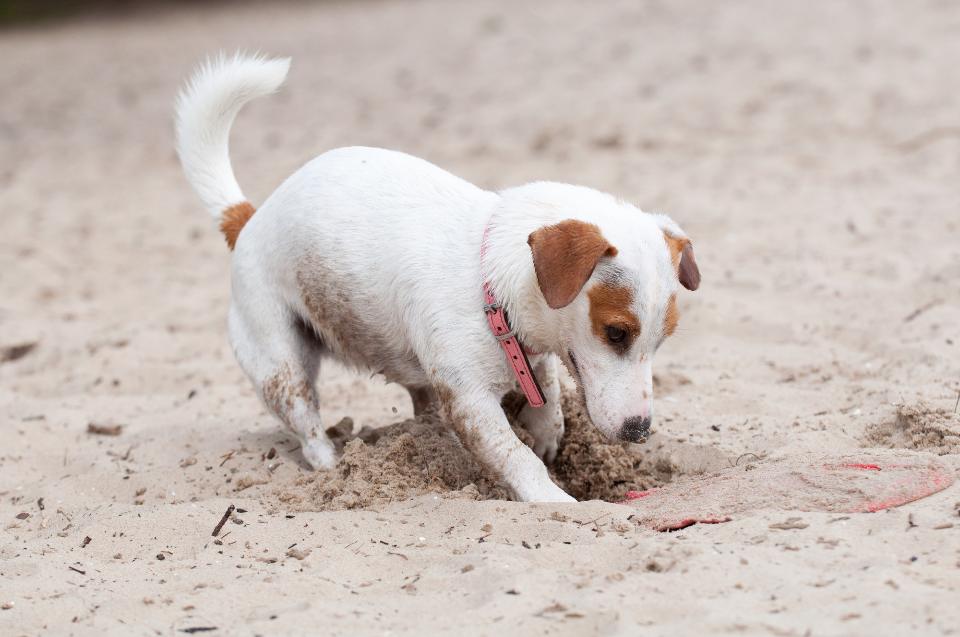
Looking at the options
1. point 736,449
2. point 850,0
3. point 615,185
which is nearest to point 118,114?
point 615,185

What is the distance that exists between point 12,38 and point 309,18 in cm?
453

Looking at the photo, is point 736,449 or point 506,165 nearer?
point 736,449

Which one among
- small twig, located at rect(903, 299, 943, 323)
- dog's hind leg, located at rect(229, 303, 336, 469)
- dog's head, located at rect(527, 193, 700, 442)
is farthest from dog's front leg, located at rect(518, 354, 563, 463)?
small twig, located at rect(903, 299, 943, 323)

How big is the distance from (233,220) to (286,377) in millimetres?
844

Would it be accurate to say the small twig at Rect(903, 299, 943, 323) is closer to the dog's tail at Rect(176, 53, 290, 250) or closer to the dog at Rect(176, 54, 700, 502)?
the dog at Rect(176, 54, 700, 502)

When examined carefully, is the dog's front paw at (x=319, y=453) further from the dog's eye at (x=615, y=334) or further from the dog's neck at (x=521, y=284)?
the dog's eye at (x=615, y=334)

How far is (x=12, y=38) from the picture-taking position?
58.5 ft

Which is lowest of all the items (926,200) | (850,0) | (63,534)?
(63,534)

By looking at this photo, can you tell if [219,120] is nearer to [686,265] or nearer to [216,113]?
[216,113]

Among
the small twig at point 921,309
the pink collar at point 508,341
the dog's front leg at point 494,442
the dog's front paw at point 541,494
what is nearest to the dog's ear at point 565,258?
the pink collar at point 508,341

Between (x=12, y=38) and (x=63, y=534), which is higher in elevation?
(x=12, y=38)

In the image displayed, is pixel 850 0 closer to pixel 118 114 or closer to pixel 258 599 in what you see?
pixel 118 114

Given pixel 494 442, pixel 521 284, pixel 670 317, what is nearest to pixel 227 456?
pixel 494 442

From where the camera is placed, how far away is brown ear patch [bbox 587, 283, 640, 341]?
3818 millimetres
